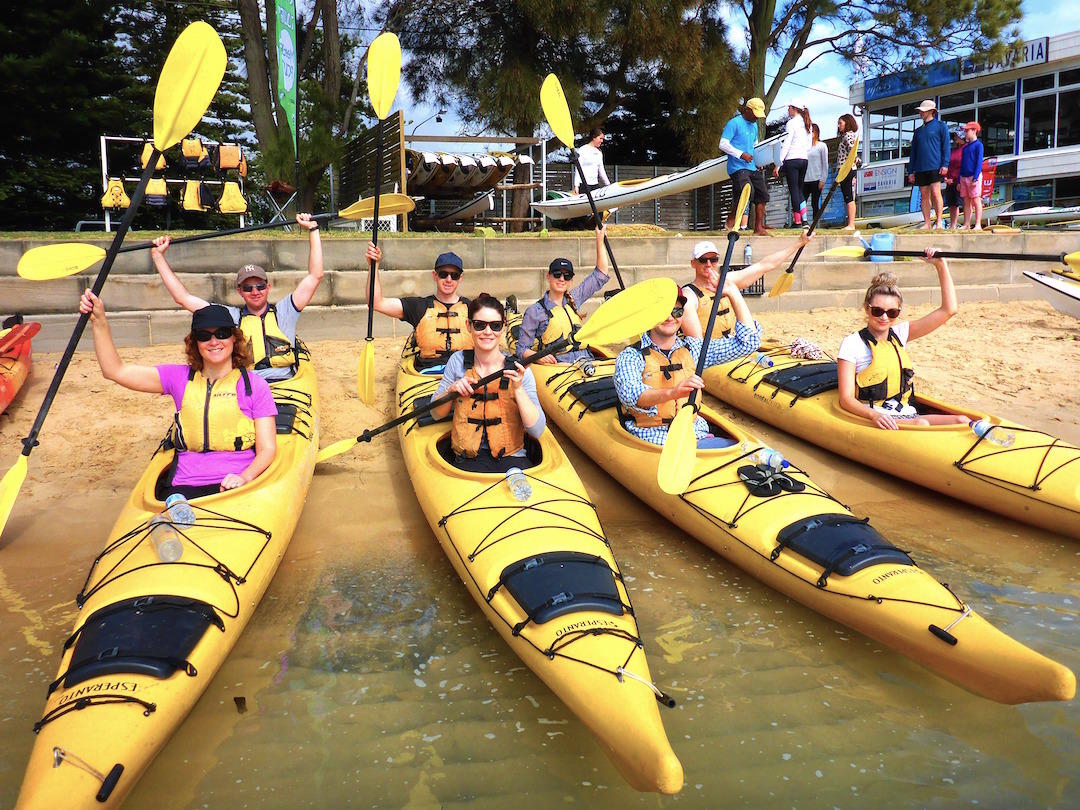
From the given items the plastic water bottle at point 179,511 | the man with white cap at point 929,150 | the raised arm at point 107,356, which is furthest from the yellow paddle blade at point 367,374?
the man with white cap at point 929,150

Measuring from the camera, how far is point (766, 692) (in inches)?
99.8

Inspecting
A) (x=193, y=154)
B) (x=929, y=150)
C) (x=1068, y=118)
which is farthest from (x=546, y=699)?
(x=1068, y=118)

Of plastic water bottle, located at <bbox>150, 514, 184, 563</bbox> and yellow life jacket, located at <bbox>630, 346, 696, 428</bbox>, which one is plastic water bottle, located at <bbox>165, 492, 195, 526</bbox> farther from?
yellow life jacket, located at <bbox>630, 346, 696, 428</bbox>

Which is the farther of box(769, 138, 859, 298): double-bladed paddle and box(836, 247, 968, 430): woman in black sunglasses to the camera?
box(769, 138, 859, 298): double-bladed paddle

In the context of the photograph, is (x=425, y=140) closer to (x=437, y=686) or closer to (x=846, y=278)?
(x=846, y=278)

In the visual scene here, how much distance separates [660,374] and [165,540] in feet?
7.58

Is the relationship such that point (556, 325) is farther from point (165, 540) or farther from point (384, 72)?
point (165, 540)

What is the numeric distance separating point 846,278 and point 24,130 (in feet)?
37.3

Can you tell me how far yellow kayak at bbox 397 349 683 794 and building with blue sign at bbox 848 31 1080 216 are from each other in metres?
13.9

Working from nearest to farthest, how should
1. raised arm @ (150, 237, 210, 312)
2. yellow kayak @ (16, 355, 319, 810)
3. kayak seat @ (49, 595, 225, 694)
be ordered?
yellow kayak @ (16, 355, 319, 810)
kayak seat @ (49, 595, 225, 694)
raised arm @ (150, 237, 210, 312)

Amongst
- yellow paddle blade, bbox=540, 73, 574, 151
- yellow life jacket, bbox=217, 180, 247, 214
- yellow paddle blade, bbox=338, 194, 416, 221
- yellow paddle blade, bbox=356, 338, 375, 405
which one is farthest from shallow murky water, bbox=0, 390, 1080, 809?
yellow life jacket, bbox=217, 180, 247, 214

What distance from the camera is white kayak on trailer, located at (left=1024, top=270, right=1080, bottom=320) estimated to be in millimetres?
5801

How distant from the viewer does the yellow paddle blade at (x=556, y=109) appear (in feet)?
17.1

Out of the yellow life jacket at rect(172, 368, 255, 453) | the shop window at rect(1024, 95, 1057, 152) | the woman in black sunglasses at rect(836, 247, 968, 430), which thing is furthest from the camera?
the shop window at rect(1024, 95, 1057, 152)
